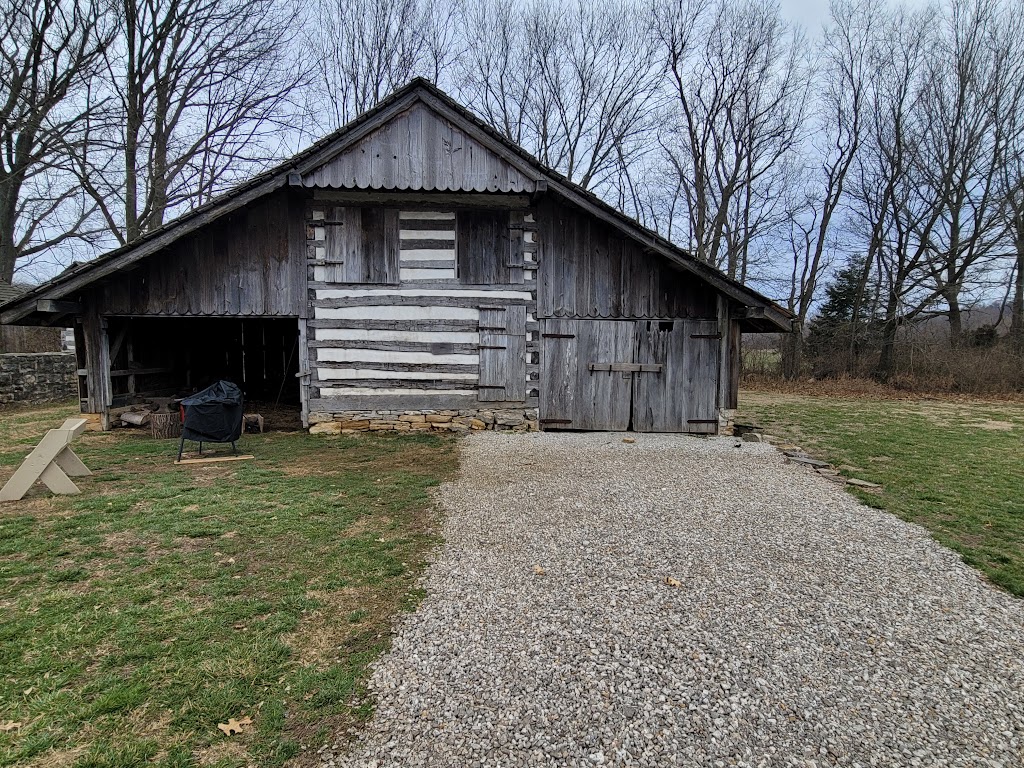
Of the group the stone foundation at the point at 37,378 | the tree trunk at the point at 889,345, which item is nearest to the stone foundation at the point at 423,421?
the stone foundation at the point at 37,378

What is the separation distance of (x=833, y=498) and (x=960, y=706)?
419 cm

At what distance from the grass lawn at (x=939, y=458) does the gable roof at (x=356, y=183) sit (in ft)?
10.6

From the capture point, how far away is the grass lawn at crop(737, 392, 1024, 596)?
17.1ft

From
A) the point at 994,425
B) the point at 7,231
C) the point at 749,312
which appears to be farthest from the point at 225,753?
the point at 7,231

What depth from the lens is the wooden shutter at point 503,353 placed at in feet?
33.8

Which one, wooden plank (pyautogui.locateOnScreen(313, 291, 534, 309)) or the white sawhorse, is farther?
wooden plank (pyautogui.locateOnScreen(313, 291, 534, 309))

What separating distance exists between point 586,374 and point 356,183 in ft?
18.5

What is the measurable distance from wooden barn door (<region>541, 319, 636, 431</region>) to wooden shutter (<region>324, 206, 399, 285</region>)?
11.4ft

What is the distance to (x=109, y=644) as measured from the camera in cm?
295

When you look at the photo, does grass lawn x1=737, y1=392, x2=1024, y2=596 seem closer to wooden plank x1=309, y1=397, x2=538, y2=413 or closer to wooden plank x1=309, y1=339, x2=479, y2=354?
wooden plank x1=309, y1=397, x2=538, y2=413

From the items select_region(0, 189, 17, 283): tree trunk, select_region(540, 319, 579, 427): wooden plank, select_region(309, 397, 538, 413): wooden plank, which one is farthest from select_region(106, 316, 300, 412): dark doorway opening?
select_region(0, 189, 17, 283): tree trunk

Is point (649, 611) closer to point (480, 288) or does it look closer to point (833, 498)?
point (833, 498)

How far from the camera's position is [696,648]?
3.06 meters

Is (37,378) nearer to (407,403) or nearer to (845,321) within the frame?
(407,403)
